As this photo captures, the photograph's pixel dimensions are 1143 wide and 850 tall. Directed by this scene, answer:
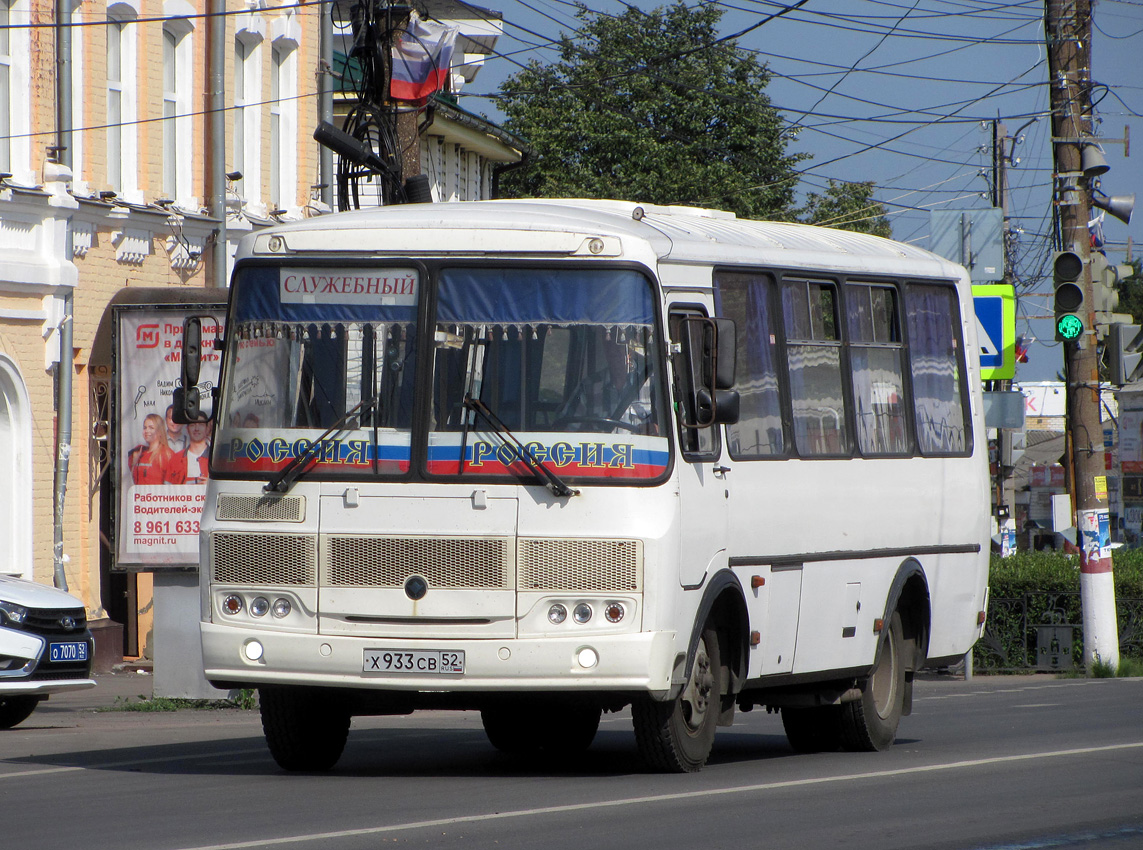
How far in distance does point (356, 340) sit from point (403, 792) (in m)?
2.34

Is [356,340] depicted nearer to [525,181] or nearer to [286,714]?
[286,714]

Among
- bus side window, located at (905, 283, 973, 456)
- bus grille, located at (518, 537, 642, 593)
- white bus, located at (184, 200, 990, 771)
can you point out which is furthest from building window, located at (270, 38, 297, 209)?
bus grille, located at (518, 537, 642, 593)

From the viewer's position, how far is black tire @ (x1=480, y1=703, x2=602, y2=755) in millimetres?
13086

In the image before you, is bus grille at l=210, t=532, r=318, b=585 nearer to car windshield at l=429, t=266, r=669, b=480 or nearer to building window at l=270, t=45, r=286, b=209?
car windshield at l=429, t=266, r=669, b=480

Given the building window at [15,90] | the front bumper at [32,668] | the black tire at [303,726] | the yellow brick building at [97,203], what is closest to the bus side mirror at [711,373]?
the black tire at [303,726]

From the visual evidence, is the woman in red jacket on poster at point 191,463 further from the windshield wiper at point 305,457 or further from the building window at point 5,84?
the windshield wiper at point 305,457

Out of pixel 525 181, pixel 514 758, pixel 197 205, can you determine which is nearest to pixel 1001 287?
pixel 197 205

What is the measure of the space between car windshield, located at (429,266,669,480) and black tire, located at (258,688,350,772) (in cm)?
166

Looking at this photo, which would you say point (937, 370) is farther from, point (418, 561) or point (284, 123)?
point (284, 123)

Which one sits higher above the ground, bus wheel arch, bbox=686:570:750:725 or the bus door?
the bus door

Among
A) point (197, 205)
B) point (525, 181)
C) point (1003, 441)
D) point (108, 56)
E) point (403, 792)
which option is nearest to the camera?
point (403, 792)

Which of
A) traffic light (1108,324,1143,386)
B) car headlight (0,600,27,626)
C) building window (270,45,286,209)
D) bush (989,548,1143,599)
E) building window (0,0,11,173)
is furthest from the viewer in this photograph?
building window (270,45,286,209)

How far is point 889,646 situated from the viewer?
13945 mm

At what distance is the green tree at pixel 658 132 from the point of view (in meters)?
56.0
